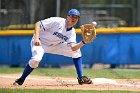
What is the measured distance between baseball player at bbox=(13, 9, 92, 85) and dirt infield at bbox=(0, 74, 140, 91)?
0.80ft

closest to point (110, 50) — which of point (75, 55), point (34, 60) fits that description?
point (75, 55)

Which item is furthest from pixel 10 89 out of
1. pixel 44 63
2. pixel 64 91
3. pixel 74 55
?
pixel 44 63

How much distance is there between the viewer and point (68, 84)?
32.3 feet

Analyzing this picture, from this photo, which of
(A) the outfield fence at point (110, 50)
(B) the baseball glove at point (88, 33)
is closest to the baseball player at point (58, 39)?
(B) the baseball glove at point (88, 33)

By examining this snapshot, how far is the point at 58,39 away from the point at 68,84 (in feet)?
2.84

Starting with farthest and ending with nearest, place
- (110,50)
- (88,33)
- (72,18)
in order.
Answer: (110,50) < (88,33) < (72,18)

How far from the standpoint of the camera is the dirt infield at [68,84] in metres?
9.28

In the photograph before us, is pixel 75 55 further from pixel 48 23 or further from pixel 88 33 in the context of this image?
pixel 48 23

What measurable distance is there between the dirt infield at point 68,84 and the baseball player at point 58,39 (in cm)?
24

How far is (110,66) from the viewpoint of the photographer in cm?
1575

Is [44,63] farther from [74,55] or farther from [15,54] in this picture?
[74,55]

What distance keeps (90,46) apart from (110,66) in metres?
0.86

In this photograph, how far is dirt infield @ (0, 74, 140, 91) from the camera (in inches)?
365

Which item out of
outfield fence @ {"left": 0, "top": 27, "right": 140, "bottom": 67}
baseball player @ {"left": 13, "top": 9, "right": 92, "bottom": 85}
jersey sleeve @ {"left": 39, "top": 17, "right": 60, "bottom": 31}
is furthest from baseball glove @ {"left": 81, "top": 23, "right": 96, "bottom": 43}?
outfield fence @ {"left": 0, "top": 27, "right": 140, "bottom": 67}
